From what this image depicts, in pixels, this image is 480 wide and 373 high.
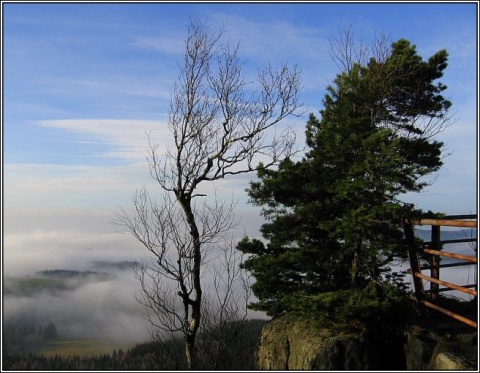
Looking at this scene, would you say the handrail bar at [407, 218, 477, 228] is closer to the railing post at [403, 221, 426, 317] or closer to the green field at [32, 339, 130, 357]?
the railing post at [403, 221, 426, 317]

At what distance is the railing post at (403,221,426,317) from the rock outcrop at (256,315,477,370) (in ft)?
2.24

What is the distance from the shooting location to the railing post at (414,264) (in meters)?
7.70

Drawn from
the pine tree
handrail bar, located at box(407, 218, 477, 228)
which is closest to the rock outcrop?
the pine tree

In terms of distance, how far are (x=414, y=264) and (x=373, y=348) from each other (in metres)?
1.78

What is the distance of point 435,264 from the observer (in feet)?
25.6

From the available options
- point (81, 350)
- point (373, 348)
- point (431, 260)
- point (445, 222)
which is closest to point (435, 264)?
point (431, 260)

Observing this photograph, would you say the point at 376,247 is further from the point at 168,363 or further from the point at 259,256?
the point at 168,363

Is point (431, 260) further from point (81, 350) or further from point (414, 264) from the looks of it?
point (81, 350)

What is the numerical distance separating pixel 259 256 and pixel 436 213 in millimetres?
3487

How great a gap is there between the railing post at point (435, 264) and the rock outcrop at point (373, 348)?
967 millimetres

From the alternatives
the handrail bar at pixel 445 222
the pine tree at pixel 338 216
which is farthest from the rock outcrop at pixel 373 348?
the handrail bar at pixel 445 222

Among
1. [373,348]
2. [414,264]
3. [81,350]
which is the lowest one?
[81,350]

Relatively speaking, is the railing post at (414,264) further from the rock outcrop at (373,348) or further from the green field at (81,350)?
the green field at (81,350)

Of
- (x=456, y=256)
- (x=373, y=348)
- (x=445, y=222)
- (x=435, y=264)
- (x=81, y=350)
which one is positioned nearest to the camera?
(x=456, y=256)
